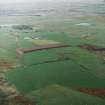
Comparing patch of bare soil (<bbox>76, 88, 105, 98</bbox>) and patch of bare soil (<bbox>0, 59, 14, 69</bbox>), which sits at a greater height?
patch of bare soil (<bbox>0, 59, 14, 69</bbox>)

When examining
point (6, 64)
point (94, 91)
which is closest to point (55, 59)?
point (6, 64)

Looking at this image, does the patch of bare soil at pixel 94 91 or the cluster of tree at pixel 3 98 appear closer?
the cluster of tree at pixel 3 98

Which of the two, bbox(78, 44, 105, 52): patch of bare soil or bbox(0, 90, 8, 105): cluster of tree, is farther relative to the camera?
bbox(78, 44, 105, 52): patch of bare soil

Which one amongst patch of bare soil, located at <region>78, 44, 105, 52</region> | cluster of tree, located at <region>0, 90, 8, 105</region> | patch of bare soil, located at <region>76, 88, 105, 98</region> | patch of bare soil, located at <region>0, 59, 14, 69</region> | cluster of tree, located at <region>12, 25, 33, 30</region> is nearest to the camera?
cluster of tree, located at <region>0, 90, 8, 105</region>

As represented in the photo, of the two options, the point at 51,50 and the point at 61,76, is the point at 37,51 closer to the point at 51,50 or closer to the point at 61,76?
the point at 51,50

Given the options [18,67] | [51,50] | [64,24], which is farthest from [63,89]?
[64,24]

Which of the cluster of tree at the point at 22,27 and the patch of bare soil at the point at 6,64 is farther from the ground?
the cluster of tree at the point at 22,27

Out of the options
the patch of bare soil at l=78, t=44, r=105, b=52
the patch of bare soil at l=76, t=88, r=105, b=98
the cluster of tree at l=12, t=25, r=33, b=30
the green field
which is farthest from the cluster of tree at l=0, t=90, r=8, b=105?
the cluster of tree at l=12, t=25, r=33, b=30

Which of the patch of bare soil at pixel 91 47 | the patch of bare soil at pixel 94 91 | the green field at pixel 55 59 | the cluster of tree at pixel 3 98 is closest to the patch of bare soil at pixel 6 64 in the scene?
the green field at pixel 55 59

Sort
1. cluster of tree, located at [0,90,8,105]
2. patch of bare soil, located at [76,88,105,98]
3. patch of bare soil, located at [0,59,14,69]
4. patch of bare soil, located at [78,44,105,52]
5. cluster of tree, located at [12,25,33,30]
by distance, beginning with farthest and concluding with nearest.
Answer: cluster of tree, located at [12,25,33,30], patch of bare soil, located at [78,44,105,52], patch of bare soil, located at [0,59,14,69], patch of bare soil, located at [76,88,105,98], cluster of tree, located at [0,90,8,105]

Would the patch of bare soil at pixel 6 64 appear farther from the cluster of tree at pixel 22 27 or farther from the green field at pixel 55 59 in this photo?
the cluster of tree at pixel 22 27

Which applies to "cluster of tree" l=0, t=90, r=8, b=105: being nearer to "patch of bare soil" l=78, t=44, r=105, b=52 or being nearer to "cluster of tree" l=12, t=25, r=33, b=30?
"patch of bare soil" l=78, t=44, r=105, b=52
